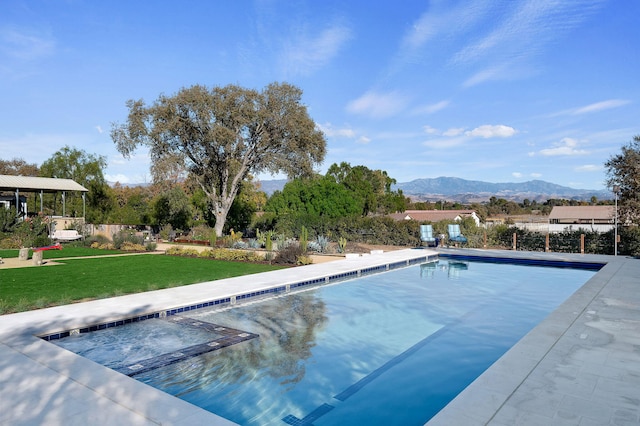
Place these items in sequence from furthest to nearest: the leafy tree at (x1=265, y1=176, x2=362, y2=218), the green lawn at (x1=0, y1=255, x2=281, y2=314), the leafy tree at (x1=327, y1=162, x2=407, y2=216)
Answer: the leafy tree at (x1=327, y1=162, x2=407, y2=216) → the leafy tree at (x1=265, y1=176, x2=362, y2=218) → the green lawn at (x1=0, y1=255, x2=281, y2=314)

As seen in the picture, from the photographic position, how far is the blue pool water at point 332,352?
389 centimetres

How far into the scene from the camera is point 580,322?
5.78 m

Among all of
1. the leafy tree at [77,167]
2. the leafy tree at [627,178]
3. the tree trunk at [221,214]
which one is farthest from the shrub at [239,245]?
the leafy tree at [77,167]

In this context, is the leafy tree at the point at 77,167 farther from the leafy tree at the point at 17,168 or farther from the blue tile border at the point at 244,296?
the blue tile border at the point at 244,296

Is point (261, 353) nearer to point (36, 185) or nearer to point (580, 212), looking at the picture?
point (36, 185)

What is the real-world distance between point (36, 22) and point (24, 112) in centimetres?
1003

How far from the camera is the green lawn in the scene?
7.28 metres

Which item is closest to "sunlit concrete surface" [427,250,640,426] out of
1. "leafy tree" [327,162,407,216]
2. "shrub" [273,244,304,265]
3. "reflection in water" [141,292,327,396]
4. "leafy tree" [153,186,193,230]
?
"reflection in water" [141,292,327,396]

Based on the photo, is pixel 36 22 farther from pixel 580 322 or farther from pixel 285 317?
pixel 580 322

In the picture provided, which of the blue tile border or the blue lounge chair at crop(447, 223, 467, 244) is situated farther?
the blue lounge chair at crop(447, 223, 467, 244)

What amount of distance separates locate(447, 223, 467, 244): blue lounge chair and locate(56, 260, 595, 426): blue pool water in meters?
8.43

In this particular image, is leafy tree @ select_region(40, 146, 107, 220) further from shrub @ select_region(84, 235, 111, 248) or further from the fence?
the fence

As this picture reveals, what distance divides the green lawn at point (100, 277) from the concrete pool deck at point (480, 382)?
1.12 meters

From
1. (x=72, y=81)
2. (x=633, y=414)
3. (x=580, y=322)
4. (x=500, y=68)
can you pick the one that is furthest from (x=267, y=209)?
(x=633, y=414)
